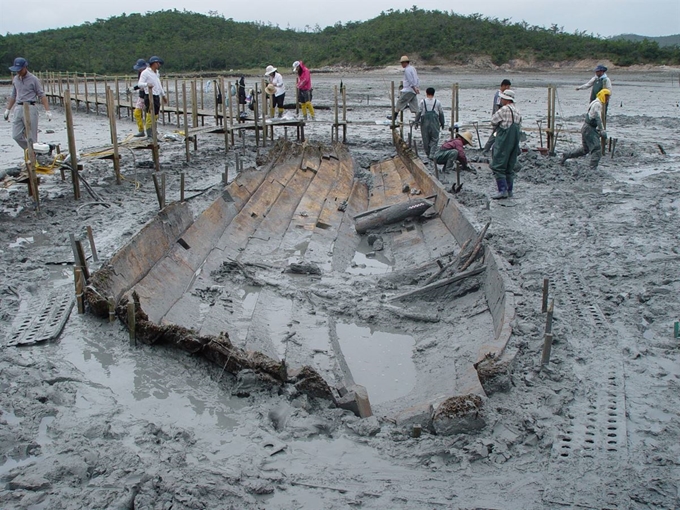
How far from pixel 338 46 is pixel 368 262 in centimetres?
5162

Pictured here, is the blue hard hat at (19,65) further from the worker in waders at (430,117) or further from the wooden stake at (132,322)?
the worker in waders at (430,117)

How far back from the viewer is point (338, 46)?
187ft

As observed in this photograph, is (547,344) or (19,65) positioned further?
(19,65)

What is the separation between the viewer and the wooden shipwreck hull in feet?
15.6

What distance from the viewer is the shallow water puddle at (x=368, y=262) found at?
8.34 metres

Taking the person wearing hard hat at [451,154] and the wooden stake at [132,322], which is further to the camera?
the person wearing hard hat at [451,154]

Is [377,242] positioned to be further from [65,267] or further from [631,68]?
[631,68]

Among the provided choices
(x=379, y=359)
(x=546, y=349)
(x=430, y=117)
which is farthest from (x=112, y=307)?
(x=430, y=117)

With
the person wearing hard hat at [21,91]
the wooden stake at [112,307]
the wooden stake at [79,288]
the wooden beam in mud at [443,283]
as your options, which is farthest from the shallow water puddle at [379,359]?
the person wearing hard hat at [21,91]

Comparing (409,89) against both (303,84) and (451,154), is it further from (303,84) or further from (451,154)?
(303,84)

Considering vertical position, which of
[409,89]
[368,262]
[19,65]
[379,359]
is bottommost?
[379,359]

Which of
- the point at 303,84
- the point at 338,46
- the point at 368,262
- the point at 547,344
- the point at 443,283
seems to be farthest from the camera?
the point at 338,46

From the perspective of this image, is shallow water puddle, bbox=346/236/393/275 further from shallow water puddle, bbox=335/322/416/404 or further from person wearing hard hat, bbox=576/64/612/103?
person wearing hard hat, bbox=576/64/612/103

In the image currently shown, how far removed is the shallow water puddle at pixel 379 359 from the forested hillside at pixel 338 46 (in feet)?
154
